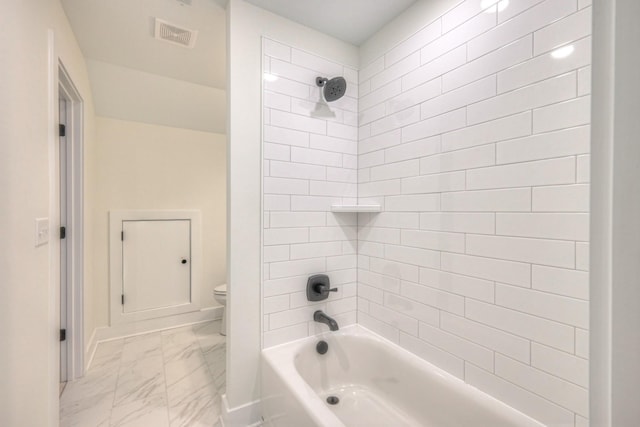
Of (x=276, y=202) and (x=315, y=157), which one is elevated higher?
(x=315, y=157)

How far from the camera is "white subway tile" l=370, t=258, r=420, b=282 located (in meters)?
1.53

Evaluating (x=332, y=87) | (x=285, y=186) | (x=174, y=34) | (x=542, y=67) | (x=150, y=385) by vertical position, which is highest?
(x=174, y=34)

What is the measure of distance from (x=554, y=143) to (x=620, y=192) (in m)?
0.88

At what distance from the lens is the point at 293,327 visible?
1709mm

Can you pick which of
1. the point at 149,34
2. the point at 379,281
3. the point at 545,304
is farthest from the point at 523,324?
the point at 149,34

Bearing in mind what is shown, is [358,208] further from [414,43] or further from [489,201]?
[414,43]

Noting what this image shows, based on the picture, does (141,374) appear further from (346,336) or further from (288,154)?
(288,154)

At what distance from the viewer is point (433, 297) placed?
1.42m

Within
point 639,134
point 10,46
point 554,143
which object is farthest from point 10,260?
point 554,143

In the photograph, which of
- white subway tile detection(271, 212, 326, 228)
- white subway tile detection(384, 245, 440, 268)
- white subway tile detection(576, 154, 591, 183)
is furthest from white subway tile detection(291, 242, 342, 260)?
white subway tile detection(576, 154, 591, 183)

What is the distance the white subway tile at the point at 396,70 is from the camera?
152 cm

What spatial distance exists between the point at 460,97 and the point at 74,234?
2.61m

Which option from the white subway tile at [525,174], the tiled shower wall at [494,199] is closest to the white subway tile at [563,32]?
the tiled shower wall at [494,199]

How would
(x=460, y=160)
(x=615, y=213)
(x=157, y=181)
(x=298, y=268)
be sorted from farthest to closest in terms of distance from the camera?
(x=157, y=181)
(x=298, y=268)
(x=460, y=160)
(x=615, y=213)
